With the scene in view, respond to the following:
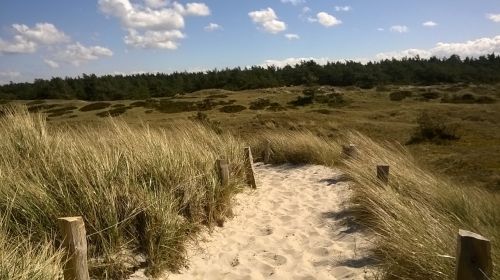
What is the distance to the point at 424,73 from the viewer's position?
6200cm

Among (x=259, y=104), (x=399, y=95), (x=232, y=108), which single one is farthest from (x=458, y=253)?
(x=399, y=95)

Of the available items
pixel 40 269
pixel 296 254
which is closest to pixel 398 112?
pixel 296 254

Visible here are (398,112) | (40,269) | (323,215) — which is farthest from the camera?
(398,112)

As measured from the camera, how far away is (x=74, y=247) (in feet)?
11.6

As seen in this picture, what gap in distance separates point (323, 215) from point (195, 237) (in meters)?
2.29

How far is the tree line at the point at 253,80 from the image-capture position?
5184cm

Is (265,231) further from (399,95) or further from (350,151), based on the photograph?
(399,95)

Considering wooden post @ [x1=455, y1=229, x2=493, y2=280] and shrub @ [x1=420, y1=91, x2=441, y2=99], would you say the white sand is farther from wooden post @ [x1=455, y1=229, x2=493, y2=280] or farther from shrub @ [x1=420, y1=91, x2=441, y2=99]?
shrub @ [x1=420, y1=91, x2=441, y2=99]

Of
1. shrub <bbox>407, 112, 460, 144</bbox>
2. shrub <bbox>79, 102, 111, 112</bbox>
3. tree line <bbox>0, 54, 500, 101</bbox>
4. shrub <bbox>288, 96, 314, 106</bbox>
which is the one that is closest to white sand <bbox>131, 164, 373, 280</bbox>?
shrub <bbox>407, 112, 460, 144</bbox>

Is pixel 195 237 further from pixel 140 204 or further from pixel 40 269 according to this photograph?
pixel 40 269

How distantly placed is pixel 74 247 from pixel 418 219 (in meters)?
3.24

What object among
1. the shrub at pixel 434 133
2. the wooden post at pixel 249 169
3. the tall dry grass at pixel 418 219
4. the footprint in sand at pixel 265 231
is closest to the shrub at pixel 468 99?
the shrub at pixel 434 133

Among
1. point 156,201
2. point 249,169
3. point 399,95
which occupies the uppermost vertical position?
point 156,201

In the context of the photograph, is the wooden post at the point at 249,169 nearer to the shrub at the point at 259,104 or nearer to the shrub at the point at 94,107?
the shrub at the point at 259,104
